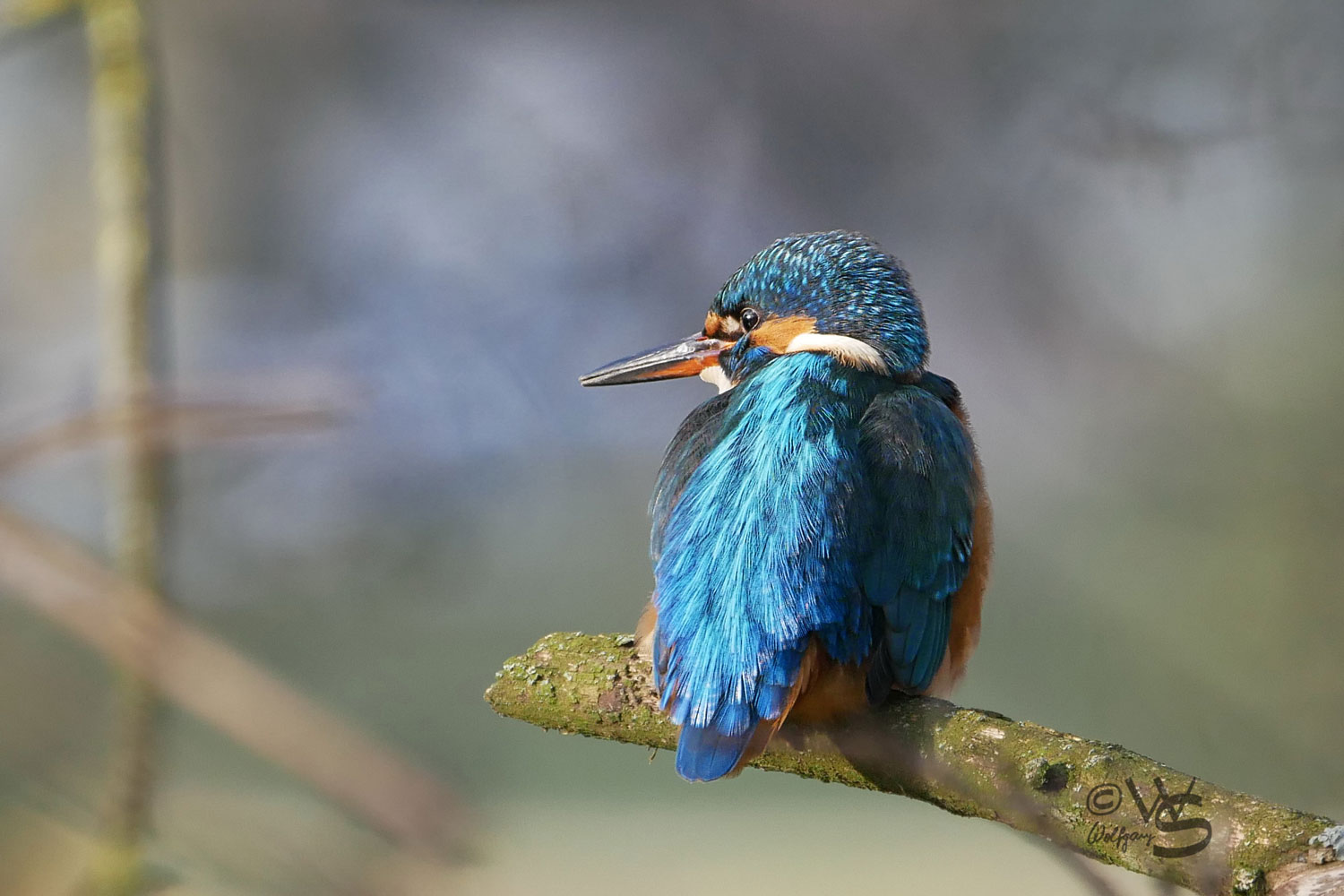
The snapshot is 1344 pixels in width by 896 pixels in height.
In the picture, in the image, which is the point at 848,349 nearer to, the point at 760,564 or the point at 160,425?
the point at 760,564

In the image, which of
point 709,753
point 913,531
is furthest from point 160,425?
point 913,531

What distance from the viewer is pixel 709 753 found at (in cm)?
80

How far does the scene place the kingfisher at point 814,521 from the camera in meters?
0.83

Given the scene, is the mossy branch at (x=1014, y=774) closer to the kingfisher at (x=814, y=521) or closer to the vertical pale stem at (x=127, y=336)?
the kingfisher at (x=814, y=521)

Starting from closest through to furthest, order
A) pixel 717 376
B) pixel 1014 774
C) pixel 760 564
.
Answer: pixel 1014 774 < pixel 760 564 < pixel 717 376

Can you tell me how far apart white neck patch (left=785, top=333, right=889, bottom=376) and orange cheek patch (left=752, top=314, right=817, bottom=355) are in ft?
0.06

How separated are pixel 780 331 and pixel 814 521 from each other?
11.6 inches

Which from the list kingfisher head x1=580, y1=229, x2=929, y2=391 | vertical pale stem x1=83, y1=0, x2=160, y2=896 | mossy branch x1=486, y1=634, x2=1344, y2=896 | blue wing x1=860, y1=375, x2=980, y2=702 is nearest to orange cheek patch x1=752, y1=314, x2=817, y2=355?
kingfisher head x1=580, y1=229, x2=929, y2=391

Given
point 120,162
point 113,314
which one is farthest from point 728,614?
point 120,162

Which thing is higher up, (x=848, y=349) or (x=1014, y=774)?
(x=848, y=349)

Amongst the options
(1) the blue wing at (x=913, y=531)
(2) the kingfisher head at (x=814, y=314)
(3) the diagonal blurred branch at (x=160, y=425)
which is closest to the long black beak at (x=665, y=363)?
(2) the kingfisher head at (x=814, y=314)

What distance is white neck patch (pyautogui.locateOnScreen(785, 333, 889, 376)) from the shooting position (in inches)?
40.5

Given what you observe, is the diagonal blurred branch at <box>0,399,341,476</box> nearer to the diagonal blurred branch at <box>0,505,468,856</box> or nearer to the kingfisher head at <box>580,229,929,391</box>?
the diagonal blurred branch at <box>0,505,468,856</box>

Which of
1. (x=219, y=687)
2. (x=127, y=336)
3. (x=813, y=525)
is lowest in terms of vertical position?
(x=219, y=687)
